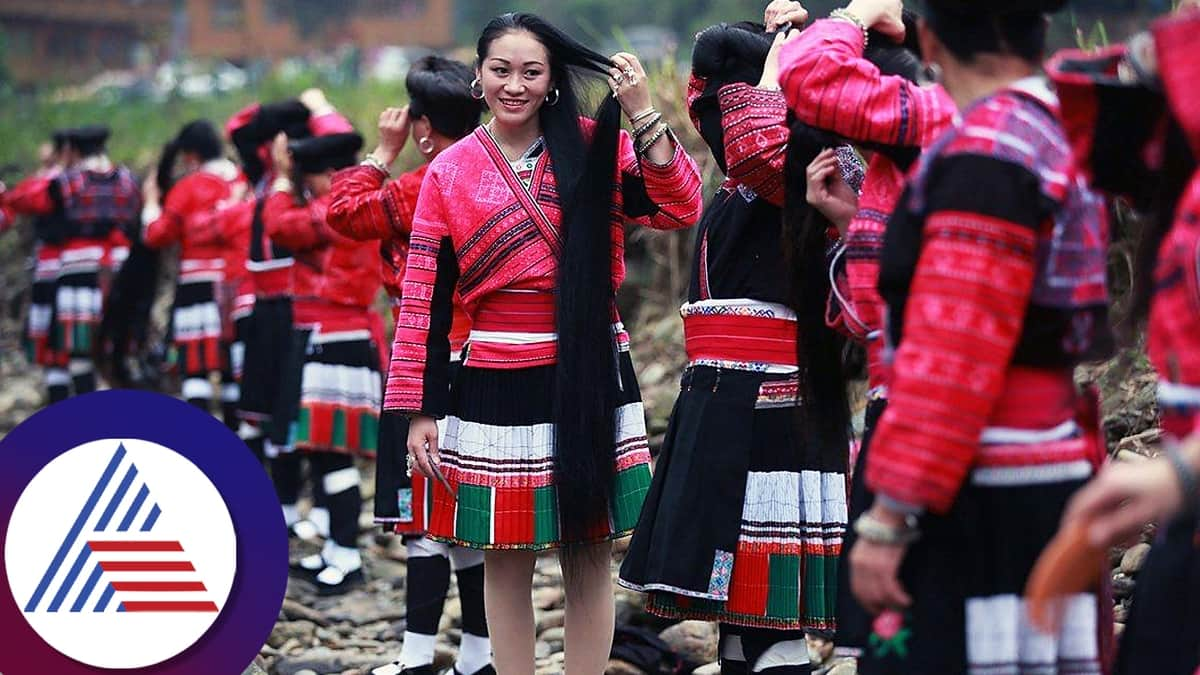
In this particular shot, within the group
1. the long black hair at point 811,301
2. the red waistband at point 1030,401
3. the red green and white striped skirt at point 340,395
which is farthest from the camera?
the red green and white striped skirt at point 340,395

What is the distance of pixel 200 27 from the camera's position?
110 feet

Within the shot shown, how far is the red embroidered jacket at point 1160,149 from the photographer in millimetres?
2299

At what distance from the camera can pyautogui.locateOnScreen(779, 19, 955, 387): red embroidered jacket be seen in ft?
9.91

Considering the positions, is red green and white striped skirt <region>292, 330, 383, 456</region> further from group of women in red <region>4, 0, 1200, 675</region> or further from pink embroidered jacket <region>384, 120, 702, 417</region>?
pink embroidered jacket <region>384, 120, 702, 417</region>

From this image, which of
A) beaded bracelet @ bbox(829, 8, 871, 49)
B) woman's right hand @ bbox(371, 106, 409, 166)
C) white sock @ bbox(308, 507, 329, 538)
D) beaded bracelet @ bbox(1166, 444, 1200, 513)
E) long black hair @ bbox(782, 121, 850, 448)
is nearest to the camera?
beaded bracelet @ bbox(1166, 444, 1200, 513)

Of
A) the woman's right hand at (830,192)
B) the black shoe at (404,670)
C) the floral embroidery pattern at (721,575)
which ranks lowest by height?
the black shoe at (404,670)

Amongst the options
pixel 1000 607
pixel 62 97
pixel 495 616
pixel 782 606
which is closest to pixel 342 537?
pixel 495 616

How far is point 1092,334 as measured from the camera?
8.48 feet

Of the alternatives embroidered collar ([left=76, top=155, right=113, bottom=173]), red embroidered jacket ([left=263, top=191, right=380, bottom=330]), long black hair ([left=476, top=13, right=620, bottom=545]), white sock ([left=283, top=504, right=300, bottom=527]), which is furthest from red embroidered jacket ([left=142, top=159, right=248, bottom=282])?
long black hair ([left=476, top=13, right=620, bottom=545])

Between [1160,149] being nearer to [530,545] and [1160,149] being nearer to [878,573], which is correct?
[878,573]

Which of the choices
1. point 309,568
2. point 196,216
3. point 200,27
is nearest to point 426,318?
point 309,568

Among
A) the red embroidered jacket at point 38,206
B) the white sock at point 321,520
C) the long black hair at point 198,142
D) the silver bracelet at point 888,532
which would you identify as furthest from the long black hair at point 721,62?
the red embroidered jacket at point 38,206

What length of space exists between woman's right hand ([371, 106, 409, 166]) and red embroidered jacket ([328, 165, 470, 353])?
0.22 ft

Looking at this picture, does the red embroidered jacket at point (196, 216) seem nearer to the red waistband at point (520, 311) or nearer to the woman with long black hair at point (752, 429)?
the red waistband at point (520, 311)
